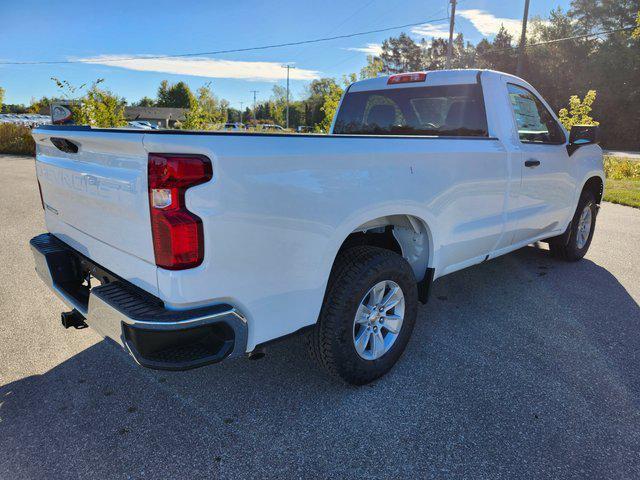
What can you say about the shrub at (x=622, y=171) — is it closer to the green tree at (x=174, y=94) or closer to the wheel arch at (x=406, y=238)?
the wheel arch at (x=406, y=238)

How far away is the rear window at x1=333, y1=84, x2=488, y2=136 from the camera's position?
3.78 metres

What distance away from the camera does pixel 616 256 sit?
5.82m

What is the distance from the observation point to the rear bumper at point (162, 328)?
75.9 inches

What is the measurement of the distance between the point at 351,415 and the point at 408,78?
290cm

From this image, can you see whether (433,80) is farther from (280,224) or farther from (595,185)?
(595,185)

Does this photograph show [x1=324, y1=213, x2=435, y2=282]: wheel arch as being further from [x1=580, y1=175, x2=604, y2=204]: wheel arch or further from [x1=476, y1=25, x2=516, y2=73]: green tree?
[x1=476, y1=25, x2=516, y2=73]: green tree

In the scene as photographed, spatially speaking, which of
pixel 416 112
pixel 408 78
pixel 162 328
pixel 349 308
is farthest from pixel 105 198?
pixel 408 78

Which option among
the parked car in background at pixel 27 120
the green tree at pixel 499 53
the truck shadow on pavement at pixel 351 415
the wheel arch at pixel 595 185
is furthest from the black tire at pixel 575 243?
the green tree at pixel 499 53

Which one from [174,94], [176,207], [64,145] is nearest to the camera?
[176,207]

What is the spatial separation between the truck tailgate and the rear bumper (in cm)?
10

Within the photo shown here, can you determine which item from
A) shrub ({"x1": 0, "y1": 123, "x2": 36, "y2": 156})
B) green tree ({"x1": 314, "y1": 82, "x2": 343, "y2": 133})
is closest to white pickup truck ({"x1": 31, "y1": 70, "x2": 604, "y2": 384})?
green tree ({"x1": 314, "y1": 82, "x2": 343, "y2": 133})

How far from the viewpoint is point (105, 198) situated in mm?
2211

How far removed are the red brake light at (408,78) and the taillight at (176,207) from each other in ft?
9.03

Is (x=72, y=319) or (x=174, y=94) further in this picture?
(x=174, y=94)
